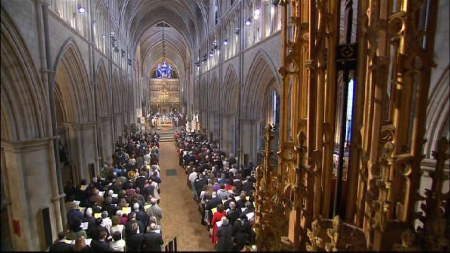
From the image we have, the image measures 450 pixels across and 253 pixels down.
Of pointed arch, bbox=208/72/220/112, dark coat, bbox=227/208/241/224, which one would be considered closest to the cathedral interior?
dark coat, bbox=227/208/241/224

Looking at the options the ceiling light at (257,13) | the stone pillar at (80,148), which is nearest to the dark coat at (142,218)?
the stone pillar at (80,148)

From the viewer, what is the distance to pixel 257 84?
547 inches

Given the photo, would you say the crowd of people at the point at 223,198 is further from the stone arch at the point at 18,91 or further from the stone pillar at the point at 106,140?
the stone pillar at the point at 106,140

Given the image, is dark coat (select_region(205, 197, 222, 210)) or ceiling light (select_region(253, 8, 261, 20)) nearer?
dark coat (select_region(205, 197, 222, 210))

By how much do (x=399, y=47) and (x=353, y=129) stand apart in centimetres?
90

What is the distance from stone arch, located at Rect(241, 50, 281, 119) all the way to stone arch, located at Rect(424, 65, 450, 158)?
728 cm

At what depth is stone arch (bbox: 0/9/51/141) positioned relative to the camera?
5.76 meters

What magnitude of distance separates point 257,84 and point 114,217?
365 inches

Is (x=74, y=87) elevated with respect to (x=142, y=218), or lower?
elevated

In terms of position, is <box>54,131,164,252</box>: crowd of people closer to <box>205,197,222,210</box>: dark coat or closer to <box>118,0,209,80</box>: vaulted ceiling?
<box>205,197,222,210</box>: dark coat

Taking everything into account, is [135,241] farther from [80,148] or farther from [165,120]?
[165,120]

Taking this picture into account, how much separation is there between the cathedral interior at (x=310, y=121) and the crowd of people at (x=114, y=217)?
68 centimetres

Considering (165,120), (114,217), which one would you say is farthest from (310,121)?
(165,120)

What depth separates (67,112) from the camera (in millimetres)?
11859
